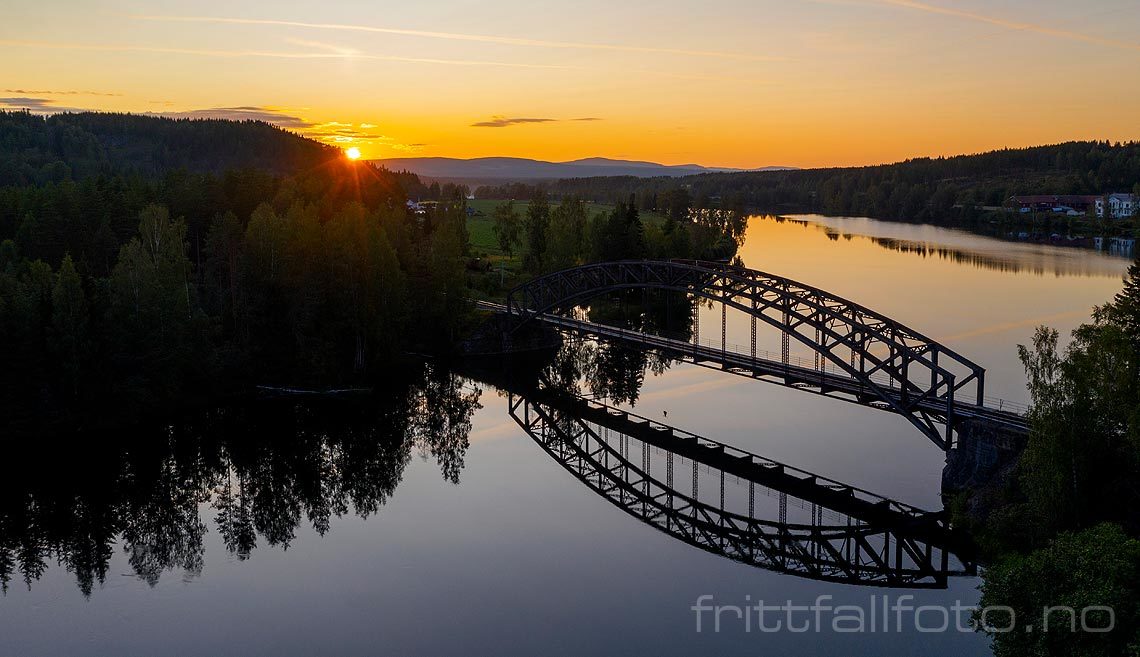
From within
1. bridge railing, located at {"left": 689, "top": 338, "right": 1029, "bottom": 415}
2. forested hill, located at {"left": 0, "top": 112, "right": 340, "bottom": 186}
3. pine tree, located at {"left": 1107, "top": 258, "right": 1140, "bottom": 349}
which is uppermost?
forested hill, located at {"left": 0, "top": 112, "right": 340, "bottom": 186}

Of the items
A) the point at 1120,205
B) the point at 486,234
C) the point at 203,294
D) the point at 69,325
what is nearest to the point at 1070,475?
the point at 69,325

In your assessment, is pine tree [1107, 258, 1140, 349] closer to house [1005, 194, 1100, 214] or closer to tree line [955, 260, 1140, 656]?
tree line [955, 260, 1140, 656]

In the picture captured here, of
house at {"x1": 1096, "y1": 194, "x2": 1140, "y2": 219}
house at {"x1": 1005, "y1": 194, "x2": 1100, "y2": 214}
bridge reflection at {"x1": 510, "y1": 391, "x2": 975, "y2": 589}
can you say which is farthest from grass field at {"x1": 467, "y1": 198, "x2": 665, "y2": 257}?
house at {"x1": 1096, "y1": 194, "x2": 1140, "y2": 219}

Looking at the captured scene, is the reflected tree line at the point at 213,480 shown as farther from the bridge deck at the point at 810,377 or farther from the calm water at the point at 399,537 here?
the bridge deck at the point at 810,377

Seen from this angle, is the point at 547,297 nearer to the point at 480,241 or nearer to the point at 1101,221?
the point at 480,241

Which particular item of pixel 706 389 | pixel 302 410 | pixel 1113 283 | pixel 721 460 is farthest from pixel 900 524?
pixel 1113 283

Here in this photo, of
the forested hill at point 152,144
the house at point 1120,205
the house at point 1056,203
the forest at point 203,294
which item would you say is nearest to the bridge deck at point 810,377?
the forest at point 203,294
